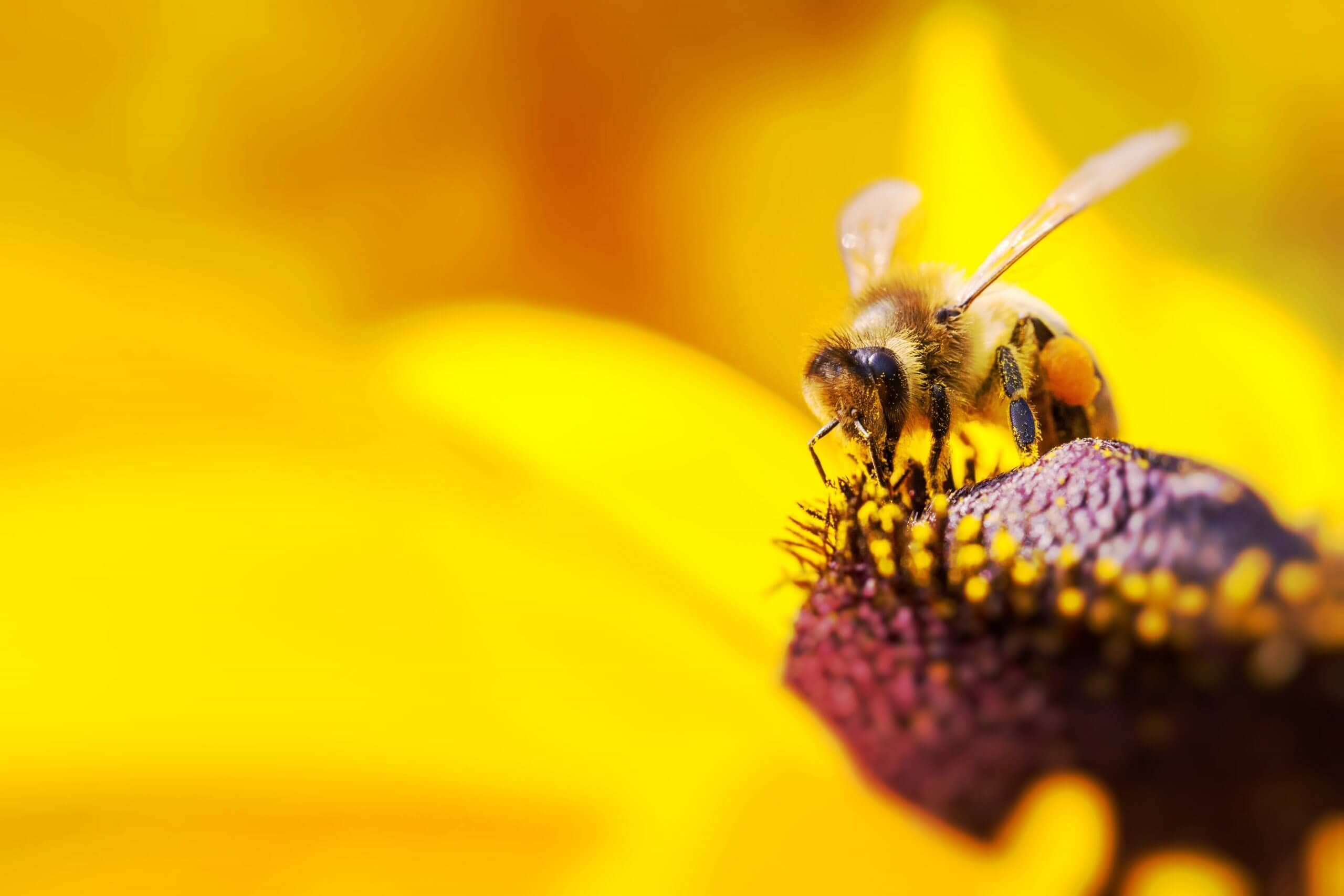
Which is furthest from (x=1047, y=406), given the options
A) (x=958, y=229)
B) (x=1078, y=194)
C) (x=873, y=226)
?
(x=958, y=229)

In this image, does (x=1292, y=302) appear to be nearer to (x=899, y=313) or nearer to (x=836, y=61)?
(x=836, y=61)

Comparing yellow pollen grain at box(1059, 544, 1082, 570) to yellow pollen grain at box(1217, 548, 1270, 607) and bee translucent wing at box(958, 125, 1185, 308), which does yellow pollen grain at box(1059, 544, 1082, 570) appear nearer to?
yellow pollen grain at box(1217, 548, 1270, 607)

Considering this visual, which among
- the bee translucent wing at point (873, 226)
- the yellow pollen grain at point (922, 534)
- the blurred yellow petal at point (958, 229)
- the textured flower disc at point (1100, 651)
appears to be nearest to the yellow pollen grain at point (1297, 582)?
the textured flower disc at point (1100, 651)

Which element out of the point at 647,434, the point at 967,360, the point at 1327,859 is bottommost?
the point at 1327,859

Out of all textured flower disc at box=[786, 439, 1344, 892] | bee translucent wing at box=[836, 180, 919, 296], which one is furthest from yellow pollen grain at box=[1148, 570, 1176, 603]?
bee translucent wing at box=[836, 180, 919, 296]

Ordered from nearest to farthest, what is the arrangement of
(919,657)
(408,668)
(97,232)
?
(919,657), (408,668), (97,232)

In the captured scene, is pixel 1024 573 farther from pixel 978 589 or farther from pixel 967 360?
pixel 967 360

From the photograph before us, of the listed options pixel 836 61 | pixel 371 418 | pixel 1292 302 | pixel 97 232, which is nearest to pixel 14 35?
pixel 97 232
